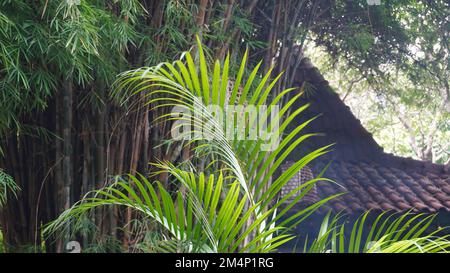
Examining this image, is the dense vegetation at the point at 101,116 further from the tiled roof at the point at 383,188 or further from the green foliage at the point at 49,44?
the tiled roof at the point at 383,188

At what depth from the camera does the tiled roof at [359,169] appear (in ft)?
13.6

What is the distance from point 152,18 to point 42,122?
0.64m

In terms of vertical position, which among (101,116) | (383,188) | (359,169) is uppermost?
(101,116)

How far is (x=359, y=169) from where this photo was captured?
4.51 metres

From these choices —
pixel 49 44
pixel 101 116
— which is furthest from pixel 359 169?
pixel 49 44

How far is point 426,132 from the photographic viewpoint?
7.39 m

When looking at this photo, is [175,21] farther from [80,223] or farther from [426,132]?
[426,132]

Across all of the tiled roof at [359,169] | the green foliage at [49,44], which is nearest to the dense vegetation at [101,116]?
the green foliage at [49,44]

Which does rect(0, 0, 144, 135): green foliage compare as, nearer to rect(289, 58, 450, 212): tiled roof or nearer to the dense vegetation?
the dense vegetation

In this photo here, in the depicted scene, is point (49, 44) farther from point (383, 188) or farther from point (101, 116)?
point (383, 188)

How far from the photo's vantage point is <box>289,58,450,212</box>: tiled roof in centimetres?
414

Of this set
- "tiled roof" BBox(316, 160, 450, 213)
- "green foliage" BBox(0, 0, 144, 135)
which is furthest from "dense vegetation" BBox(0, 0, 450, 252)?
"tiled roof" BBox(316, 160, 450, 213)
